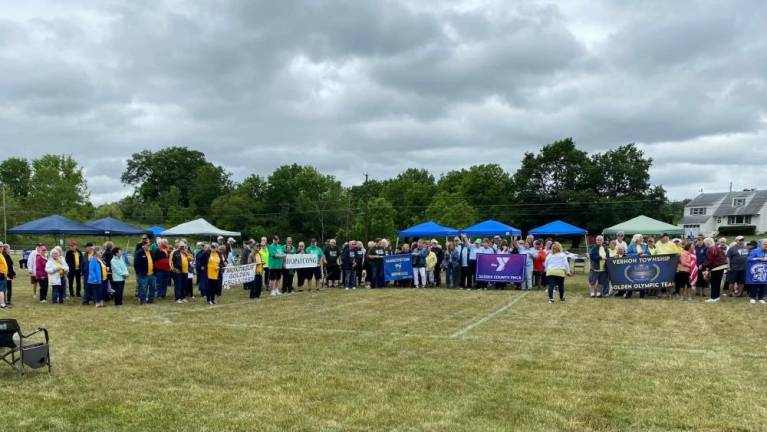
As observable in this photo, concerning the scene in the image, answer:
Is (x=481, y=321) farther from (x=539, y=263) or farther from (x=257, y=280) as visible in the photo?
(x=539, y=263)

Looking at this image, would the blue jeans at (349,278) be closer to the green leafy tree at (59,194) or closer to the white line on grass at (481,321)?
the white line on grass at (481,321)

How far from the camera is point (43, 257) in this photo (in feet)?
52.7

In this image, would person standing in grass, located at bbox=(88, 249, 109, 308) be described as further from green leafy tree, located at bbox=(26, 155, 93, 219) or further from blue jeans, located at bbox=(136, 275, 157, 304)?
green leafy tree, located at bbox=(26, 155, 93, 219)

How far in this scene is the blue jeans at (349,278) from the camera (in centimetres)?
2002

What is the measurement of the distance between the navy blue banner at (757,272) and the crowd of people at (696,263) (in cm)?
21

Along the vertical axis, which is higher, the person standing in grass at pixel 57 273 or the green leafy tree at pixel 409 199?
the green leafy tree at pixel 409 199

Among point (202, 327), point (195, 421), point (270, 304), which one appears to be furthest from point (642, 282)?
point (195, 421)

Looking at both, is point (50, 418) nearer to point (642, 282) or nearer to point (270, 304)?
point (270, 304)

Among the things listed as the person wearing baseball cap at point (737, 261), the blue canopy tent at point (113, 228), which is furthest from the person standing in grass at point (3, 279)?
the person wearing baseball cap at point (737, 261)

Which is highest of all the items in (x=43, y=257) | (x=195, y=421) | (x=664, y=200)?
(x=664, y=200)

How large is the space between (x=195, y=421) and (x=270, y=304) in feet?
31.3

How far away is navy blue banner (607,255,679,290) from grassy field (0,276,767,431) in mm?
3347

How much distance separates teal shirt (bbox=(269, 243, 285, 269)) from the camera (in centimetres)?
1808

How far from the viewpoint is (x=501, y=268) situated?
63.9 feet
